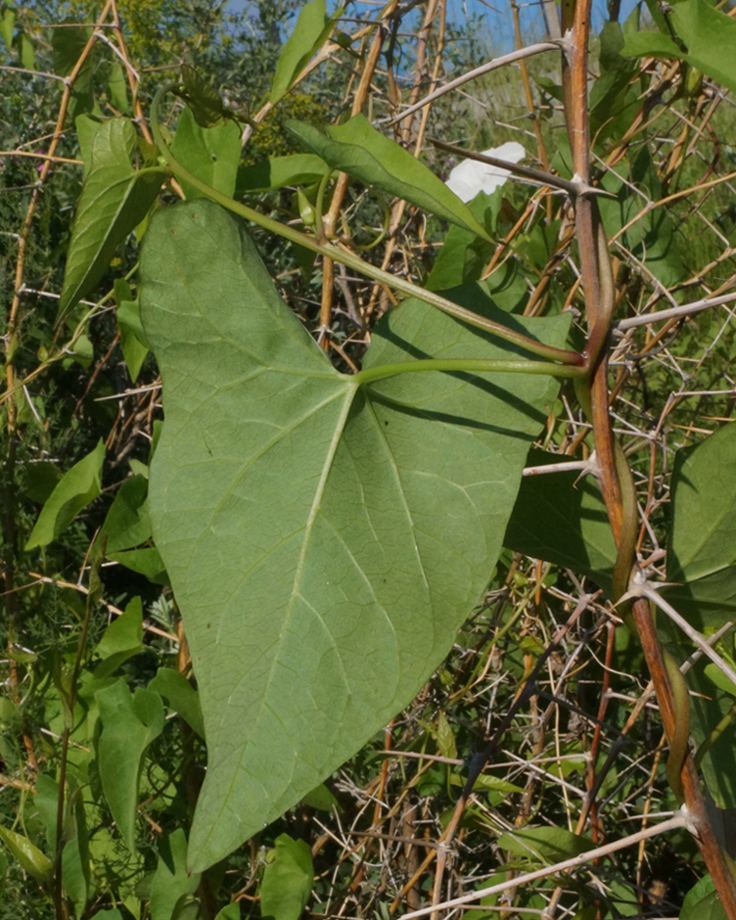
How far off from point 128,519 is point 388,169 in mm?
494

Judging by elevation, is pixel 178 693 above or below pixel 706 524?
below

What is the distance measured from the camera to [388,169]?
0.47 metres

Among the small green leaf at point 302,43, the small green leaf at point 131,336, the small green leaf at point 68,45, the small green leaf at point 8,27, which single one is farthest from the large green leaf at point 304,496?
the small green leaf at point 8,27

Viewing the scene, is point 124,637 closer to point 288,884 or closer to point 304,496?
point 288,884

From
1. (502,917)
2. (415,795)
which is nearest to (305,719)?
(502,917)

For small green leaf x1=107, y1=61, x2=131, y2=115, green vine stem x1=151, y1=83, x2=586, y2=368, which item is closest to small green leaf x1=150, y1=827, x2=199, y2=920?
green vine stem x1=151, y1=83, x2=586, y2=368

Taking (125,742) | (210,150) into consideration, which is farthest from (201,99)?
(125,742)

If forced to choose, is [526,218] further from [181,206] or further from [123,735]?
[123,735]

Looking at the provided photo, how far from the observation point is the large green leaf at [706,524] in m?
0.50

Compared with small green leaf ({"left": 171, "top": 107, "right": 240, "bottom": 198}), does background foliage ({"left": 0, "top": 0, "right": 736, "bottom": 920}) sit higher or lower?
lower

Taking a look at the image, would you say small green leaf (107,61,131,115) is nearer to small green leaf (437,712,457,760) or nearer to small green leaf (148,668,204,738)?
small green leaf (148,668,204,738)

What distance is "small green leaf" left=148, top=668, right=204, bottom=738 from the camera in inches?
28.1

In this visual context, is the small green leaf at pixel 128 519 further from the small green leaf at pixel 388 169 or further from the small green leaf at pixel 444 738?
the small green leaf at pixel 388 169

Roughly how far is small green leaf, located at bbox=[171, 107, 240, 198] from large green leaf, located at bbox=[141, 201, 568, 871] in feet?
0.54
